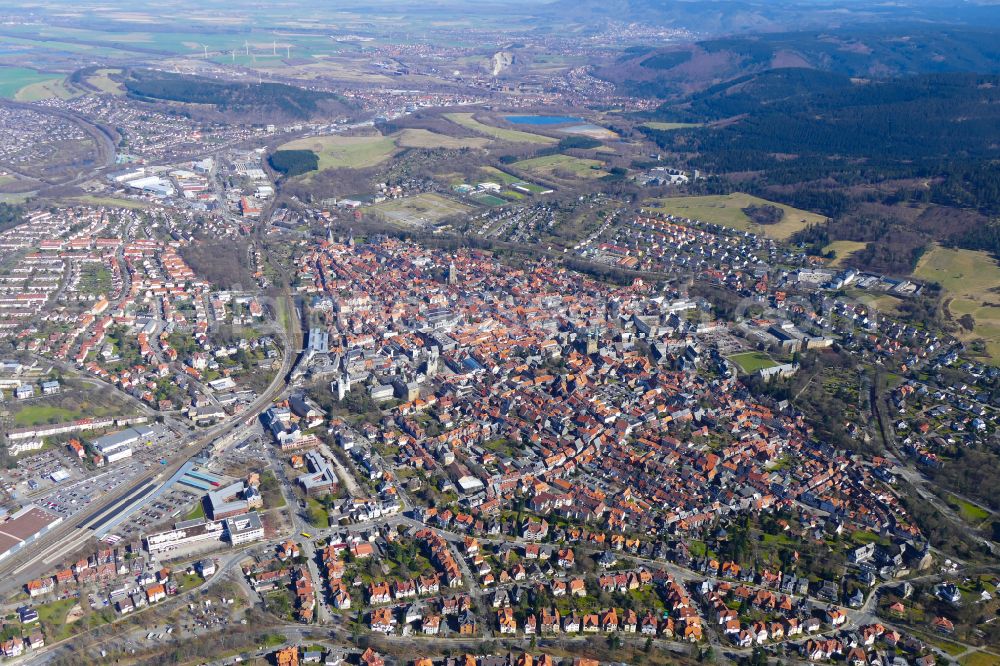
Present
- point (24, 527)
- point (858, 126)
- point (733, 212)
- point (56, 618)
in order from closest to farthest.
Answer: point (56, 618)
point (24, 527)
point (733, 212)
point (858, 126)

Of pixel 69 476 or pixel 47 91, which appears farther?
pixel 47 91

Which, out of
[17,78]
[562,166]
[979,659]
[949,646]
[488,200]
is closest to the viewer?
[979,659]

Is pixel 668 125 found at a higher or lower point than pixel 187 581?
higher

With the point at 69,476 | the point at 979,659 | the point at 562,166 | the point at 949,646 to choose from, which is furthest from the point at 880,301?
the point at 69,476

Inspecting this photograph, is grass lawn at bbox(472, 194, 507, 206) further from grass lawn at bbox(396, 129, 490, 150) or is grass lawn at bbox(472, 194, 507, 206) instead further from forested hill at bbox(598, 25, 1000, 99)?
forested hill at bbox(598, 25, 1000, 99)

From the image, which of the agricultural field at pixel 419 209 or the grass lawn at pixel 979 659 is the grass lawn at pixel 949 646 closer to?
the grass lawn at pixel 979 659

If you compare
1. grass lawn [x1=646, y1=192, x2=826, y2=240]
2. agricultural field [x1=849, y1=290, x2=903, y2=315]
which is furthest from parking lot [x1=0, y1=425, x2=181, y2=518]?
grass lawn [x1=646, y1=192, x2=826, y2=240]

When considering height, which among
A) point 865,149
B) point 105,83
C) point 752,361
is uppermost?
point 105,83

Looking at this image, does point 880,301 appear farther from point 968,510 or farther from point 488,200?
point 488,200
